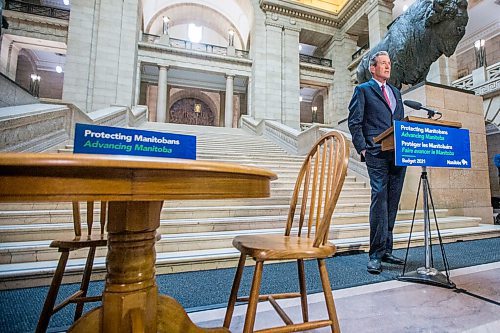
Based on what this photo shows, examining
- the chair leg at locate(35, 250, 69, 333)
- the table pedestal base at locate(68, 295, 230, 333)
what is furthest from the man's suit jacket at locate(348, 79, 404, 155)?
the chair leg at locate(35, 250, 69, 333)

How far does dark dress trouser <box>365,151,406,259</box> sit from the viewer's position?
2229 millimetres

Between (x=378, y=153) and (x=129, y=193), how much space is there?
2.11 meters

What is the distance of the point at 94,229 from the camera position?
278 centimetres

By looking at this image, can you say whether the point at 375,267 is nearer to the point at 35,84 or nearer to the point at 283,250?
the point at 283,250

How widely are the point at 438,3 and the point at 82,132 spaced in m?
5.64

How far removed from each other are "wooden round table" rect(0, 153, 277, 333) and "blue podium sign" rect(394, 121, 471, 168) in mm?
1217

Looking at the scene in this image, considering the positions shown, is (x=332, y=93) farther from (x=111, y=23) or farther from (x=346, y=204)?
(x=346, y=204)

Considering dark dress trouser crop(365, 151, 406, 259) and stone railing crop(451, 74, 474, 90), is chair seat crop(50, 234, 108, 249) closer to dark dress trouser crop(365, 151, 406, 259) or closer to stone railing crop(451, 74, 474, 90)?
dark dress trouser crop(365, 151, 406, 259)

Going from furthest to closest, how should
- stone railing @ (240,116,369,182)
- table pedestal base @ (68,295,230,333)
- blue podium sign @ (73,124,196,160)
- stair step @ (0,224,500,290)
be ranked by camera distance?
1. stone railing @ (240,116,369,182)
2. stair step @ (0,224,500,290)
3. blue podium sign @ (73,124,196,160)
4. table pedestal base @ (68,295,230,333)

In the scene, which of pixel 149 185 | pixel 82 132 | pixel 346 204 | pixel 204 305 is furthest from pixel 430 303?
pixel 346 204

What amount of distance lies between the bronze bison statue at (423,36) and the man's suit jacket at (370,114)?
3.41m

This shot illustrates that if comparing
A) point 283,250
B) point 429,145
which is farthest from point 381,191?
point 283,250

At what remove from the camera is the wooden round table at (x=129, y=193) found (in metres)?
0.52

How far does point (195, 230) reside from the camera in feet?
10.1
